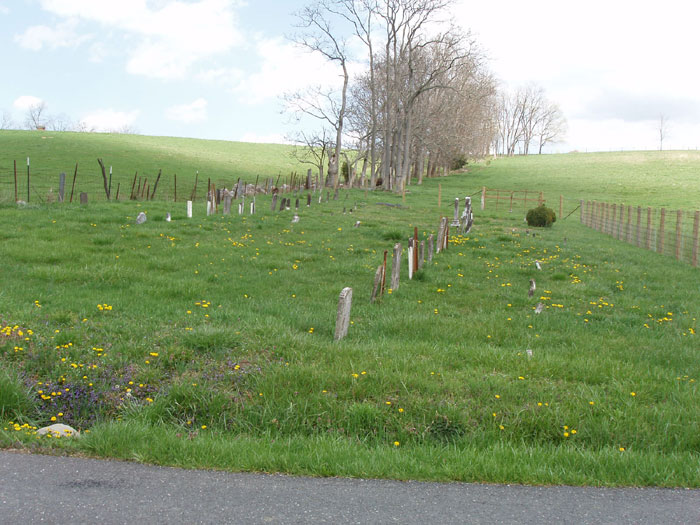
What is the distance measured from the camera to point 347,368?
6.39 m

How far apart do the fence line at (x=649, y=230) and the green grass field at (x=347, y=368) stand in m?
6.25

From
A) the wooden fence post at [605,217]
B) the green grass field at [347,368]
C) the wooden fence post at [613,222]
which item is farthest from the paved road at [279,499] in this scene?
the wooden fence post at [605,217]

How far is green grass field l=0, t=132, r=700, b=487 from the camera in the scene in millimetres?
4617

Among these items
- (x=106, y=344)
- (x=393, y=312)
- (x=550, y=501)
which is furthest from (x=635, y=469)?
(x=106, y=344)

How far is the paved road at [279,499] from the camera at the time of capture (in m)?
3.56

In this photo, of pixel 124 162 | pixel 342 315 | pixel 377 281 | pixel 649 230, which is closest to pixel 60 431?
pixel 342 315

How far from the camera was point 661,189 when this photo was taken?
58.3 metres

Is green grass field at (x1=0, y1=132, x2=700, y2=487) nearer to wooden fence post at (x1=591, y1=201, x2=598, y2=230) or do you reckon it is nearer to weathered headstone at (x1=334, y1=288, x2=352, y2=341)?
weathered headstone at (x1=334, y1=288, x2=352, y2=341)

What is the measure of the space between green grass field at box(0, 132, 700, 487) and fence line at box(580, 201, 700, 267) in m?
6.25

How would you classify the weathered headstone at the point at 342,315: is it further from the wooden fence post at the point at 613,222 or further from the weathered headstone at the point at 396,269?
the wooden fence post at the point at 613,222

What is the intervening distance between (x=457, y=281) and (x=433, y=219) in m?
16.2

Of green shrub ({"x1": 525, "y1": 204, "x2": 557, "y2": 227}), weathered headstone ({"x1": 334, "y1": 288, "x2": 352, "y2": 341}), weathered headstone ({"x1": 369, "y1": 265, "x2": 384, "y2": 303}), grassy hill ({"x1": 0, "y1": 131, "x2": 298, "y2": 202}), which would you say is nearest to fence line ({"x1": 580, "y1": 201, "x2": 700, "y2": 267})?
green shrub ({"x1": 525, "y1": 204, "x2": 557, "y2": 227})

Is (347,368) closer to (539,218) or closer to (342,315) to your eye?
(342,315)

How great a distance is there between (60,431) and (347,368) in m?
2.88
